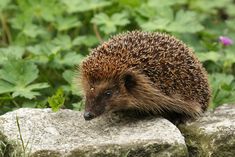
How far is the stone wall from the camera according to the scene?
557 centimetres

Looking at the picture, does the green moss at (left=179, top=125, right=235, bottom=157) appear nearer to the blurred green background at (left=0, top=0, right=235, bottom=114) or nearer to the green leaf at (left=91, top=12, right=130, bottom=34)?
the blurred green background at (left=0, top=0, right=235, bottom=114)

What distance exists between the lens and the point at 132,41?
6.43 meters

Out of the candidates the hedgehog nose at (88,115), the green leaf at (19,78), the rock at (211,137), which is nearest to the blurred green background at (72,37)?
the green leaf at (19,78)

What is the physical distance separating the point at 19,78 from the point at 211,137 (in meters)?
2.46

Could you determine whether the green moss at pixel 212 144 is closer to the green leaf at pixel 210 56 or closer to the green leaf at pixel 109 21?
the green leaf at pixel 210 56

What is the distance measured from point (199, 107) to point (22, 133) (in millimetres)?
1795

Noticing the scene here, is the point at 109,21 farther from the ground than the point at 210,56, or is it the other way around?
the point at 109,21

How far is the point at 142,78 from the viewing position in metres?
6.19

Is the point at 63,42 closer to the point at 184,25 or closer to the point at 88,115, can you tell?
the point at 184,25

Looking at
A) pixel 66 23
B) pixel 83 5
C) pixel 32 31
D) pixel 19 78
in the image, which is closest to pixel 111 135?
pixel 19 78

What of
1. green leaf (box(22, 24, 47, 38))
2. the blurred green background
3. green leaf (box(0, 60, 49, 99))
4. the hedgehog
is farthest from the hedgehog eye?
green leaf (box(22, 24, 47, 38))

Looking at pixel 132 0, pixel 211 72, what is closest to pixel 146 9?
pixel 132 0

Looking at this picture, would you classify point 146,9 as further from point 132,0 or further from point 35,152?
point 35,152

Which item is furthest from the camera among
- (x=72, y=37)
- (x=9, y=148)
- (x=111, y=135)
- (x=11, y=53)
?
(x=72, y=37)
